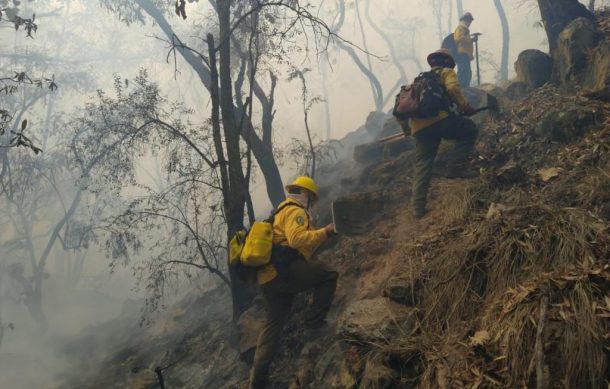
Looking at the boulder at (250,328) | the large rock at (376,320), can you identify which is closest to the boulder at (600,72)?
the large rock at (376,320)

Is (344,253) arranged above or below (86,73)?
below

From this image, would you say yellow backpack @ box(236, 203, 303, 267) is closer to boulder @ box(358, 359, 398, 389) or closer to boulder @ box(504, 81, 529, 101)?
boulder @ box(358, 359, 398, 389)

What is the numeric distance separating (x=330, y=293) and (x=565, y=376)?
2.54m

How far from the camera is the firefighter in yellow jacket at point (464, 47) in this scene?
35.8 feet

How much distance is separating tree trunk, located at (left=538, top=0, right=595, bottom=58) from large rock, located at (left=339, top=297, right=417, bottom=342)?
6257mm

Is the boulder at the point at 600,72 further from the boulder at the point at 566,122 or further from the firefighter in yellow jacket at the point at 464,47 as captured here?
the firefighter in yellow jacket at the point at 464,47

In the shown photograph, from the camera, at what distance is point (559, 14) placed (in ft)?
25.4

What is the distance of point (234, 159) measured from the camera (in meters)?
6.62

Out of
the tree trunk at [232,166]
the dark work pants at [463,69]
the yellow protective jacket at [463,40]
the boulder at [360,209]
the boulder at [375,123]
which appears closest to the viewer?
the tree trunk at [232,166]

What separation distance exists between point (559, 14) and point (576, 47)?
4.09 feet

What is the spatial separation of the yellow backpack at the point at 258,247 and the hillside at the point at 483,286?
1.01 meters

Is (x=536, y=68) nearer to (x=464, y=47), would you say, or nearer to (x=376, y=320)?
(x=464, y=47)

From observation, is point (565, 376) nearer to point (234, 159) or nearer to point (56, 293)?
point (234, 159)

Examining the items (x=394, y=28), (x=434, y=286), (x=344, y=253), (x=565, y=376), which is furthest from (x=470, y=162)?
(x=394, y=28)
